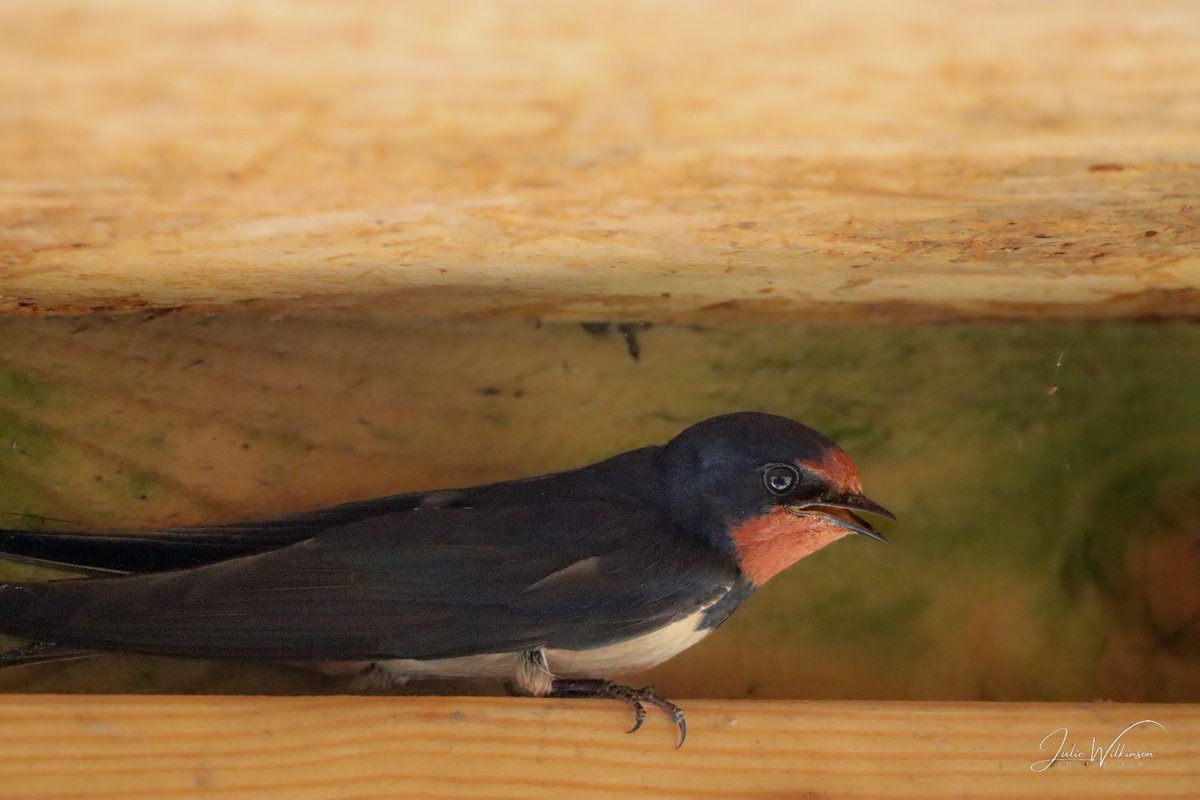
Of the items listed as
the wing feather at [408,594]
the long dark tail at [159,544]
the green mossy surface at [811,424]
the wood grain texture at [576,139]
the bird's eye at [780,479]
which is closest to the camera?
the wood grain texture at [576,139]

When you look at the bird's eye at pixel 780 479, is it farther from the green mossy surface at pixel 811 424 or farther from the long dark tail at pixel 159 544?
the long dark tail at pixel 159 544

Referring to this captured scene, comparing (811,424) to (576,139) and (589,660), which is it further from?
(576,139)

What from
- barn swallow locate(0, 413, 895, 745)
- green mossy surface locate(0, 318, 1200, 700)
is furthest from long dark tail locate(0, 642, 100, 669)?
green mossy surface locate(0, 318, 1200, 700)

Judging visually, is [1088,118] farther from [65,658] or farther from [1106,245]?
[65,658]

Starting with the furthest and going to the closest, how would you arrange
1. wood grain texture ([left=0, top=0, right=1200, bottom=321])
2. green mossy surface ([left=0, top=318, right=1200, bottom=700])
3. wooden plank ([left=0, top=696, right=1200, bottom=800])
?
green mossy surface ([left=0, top=318, right=1200, bottom=700]), wooden plank ([left=0, top=696, right=1200, bottom=800]), wood grain texture ([left=0, top=0, right=1200, bottom=321])

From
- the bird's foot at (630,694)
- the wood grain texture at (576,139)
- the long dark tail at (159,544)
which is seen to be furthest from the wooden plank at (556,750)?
the wood grain texture at (576,139)

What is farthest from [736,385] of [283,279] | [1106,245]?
[283,279]

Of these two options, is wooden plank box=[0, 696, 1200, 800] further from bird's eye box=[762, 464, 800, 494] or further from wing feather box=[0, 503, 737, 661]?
bird's eye box=[762, 464, 800, 494]
